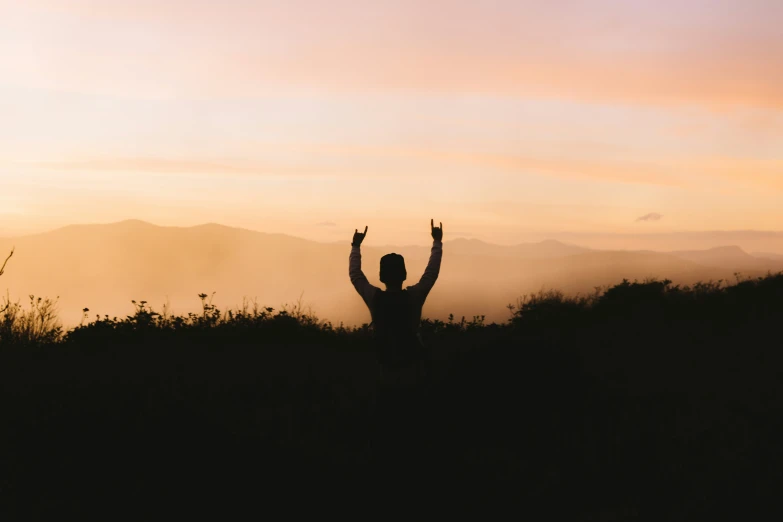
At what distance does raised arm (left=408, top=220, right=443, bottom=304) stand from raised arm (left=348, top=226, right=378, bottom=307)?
0.36 metres

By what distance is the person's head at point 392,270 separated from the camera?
658cm

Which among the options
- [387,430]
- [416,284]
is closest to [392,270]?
[416,284]

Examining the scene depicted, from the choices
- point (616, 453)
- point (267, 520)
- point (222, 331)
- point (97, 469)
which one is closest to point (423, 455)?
point (267, 520)

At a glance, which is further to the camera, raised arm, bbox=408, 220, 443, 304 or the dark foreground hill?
the dark foreground hill

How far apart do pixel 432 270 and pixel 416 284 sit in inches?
7.8

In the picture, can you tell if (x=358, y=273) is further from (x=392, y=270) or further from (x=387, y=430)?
(x=387, y=430)

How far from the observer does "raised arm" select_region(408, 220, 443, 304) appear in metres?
6.60

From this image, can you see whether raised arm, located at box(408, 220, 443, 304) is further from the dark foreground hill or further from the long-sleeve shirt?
the dark foreground hill

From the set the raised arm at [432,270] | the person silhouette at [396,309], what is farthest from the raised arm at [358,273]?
the raised arm at [432,270]

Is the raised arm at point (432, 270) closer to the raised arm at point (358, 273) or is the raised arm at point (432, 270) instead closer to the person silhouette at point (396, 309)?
the person silhouette at point (396, 309)

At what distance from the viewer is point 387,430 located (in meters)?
6.88

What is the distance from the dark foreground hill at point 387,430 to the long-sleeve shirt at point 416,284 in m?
0.69

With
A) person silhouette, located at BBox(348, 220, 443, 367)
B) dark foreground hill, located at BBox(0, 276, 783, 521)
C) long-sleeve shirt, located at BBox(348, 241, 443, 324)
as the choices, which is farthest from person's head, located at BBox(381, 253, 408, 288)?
Answer: dark foreground hill, located at BBox(0, 276, 783, 521)

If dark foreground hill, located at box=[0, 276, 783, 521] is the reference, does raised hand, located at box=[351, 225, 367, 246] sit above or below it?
above
